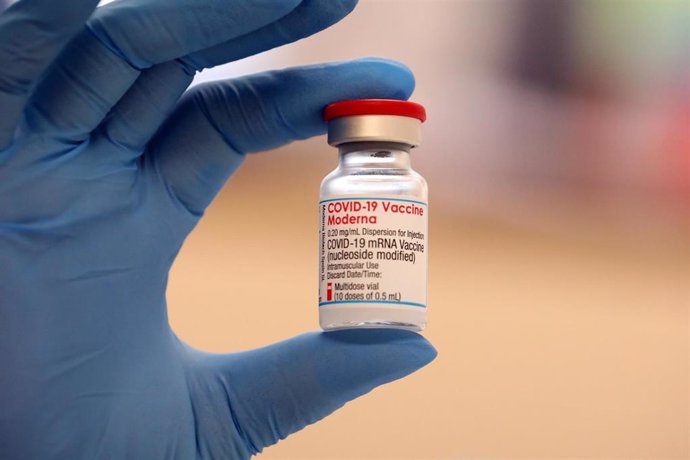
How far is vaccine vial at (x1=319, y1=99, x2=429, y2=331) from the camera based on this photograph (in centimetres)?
102

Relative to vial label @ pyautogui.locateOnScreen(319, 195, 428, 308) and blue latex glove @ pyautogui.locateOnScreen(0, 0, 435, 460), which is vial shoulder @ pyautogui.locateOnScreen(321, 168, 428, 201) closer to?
vial label @ pyautogui.locateOnScreen(319, 195, 428, 308)

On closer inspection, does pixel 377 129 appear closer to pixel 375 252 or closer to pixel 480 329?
pixel 375 252

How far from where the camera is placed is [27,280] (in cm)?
103

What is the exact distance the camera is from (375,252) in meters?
1.02

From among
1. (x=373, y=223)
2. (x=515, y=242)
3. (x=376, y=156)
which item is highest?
(x=515, y=242)

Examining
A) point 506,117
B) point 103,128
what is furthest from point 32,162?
point 506,117

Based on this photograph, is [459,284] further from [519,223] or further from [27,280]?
[27,280]

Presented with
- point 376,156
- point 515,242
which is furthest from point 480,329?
point 376,156

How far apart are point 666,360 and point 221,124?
189 centimetres

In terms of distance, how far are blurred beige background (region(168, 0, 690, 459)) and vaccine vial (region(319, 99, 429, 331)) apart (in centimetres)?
121

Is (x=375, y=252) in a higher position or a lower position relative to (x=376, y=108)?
lower

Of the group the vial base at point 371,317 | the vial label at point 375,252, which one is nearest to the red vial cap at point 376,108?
the vial label at point 375,252

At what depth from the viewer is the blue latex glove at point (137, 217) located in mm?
1027

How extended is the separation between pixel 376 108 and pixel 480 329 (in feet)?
4.79
